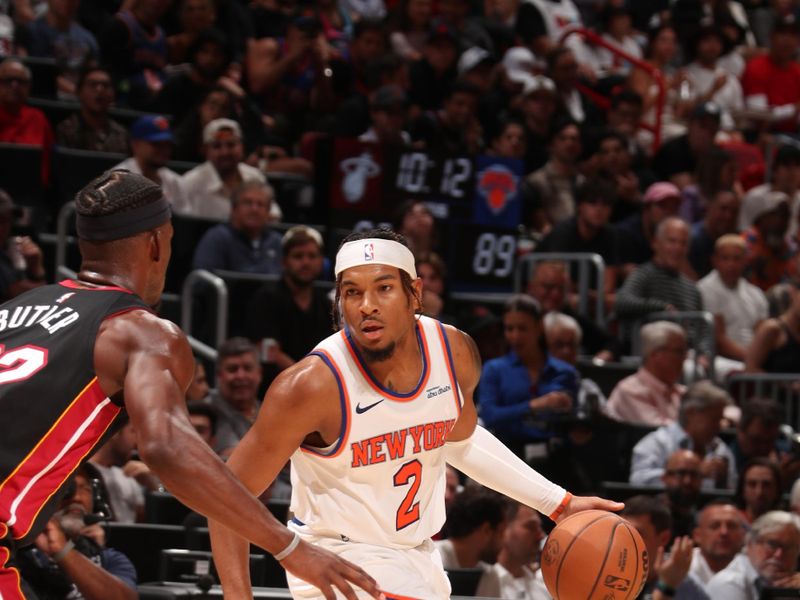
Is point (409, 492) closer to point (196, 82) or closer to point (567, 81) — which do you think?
point (196, 82)

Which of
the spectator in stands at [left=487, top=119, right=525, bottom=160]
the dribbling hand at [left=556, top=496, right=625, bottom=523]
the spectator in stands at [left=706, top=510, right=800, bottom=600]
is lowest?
the spectator in stands at [left=706, top=510, right=800, bottom=600]

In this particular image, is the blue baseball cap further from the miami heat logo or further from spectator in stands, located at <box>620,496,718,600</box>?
spectator in stands, located at <box>620,496,718,600</box>

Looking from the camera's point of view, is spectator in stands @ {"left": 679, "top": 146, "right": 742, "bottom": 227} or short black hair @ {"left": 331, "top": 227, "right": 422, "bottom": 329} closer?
short black hair @ {"left": 331, "top": 227, "right": 422, "bottom": 329}

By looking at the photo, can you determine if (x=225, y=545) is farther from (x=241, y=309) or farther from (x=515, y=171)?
(x=515, y=171)

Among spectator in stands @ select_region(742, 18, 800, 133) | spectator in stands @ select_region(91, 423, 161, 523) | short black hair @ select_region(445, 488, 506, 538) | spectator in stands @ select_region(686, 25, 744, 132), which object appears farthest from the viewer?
spectator in stands @ select_region(742, 18, 800, 133)

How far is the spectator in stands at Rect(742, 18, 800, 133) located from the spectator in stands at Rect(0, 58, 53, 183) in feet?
29.0

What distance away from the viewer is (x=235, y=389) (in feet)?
28.5

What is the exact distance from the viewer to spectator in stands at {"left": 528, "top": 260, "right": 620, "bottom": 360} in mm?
11008

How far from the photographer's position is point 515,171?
12.3 metres

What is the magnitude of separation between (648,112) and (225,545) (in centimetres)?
1266

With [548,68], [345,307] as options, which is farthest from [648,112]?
[345,307]

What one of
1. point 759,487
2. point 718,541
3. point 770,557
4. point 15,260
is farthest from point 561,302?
point 15,260

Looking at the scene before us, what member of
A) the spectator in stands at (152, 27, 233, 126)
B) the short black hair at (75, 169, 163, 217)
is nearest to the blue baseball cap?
the spectator in stands at (152, 27, 233, 126)

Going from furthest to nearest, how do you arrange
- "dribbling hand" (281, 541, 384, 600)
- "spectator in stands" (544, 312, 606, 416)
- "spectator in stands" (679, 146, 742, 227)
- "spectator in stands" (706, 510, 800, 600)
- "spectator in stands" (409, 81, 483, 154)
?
"spectator in stands" (679, 146, 742, 227) → "spectator in stands" (409, 81, 483, 154) → "spectator in stands" (544, 312, 606, 416) → "spectator in stands" (706, 510, 800, 600) → "dribbling hand" (281, 541, 384, 600)
